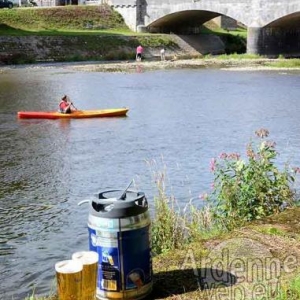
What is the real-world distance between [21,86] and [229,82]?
37.3 feet

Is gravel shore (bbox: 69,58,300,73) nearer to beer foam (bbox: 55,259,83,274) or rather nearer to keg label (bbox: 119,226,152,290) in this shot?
keg label (bbox: 119,226,152,290)

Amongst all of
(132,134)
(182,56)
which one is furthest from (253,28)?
(132,134)

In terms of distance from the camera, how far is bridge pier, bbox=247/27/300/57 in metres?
58.0

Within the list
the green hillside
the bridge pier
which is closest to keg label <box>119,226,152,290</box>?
the green hillside

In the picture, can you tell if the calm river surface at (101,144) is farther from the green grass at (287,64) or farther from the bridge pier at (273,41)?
the bridge pier at (273,41)

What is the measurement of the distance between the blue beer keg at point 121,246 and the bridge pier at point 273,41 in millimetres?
53447

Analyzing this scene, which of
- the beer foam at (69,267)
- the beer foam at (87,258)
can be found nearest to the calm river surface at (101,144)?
the beer foam at (87,258)

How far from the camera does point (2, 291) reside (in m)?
8.03

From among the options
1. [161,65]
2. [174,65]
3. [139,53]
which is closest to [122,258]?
[174,65]

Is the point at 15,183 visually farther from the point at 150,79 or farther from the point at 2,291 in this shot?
the point at 150,79

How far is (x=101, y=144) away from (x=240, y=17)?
142ft

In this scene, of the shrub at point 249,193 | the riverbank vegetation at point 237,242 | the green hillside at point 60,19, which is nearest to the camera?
the riverbank vegetation at point 237,242

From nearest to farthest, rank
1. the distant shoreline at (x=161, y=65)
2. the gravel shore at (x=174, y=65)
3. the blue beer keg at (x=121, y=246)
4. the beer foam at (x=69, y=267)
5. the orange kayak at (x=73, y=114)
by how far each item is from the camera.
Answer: the beer foam at (x=69, y=267) < the blue beer keg at (x=121, y=246) < the orange kayak at (x=73, y=114) < the distant shoreline at (x=161, y=65) < the gravel shore at (x=174, y=65)

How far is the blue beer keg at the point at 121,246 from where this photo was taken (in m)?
5.93
